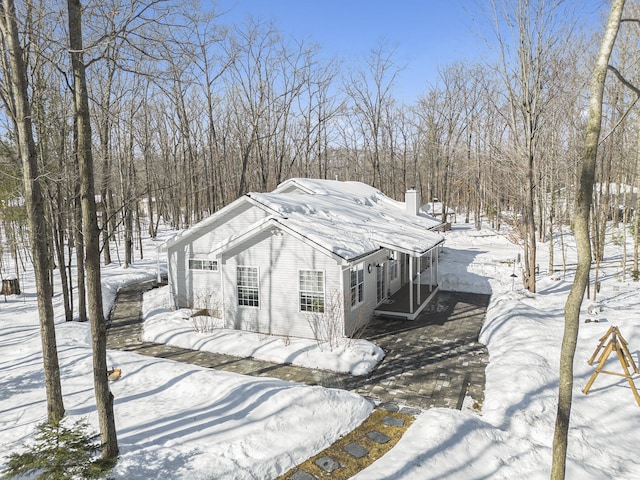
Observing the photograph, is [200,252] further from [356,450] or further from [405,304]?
[356,450]

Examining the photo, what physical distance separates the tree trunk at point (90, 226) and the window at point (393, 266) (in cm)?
1257

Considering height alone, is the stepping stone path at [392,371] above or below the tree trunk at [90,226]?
below

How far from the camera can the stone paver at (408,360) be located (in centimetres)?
901

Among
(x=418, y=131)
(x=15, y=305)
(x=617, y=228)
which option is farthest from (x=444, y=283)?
(x=418, y=131)

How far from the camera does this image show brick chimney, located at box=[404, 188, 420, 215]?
23375mm

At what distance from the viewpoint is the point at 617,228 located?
31250 mm

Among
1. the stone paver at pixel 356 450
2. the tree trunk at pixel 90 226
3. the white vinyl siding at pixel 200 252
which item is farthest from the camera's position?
the white vinyl siding at pixel 200 252

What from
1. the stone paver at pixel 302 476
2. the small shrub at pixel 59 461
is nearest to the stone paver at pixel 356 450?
the stone paver at pixel 302 476

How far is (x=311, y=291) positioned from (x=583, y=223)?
28.1 ft

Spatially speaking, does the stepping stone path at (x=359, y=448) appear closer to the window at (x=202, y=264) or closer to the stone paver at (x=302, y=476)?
the stone paver at (x=302, y=476)

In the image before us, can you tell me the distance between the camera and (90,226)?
5.66m

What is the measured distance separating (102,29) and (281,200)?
362 inches

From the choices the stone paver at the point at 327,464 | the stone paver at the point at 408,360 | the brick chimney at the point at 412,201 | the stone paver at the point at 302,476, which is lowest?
the stone paver at the point at 408,360

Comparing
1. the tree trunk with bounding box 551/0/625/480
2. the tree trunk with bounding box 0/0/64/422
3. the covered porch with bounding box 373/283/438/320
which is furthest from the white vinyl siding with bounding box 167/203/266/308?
the tree trunk with bounding box 551/0/625/480
